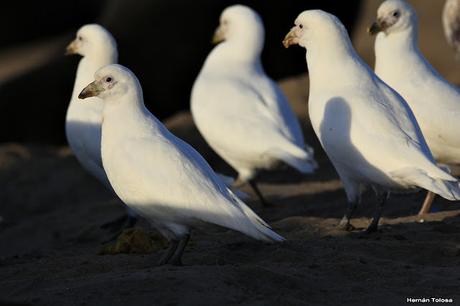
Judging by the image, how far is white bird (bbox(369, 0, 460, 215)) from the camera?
10078 millimetres

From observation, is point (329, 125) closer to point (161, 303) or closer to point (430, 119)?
point (430, 119)

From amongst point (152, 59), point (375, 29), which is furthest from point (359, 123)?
point (152, 59)

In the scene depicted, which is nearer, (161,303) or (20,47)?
(161,303)

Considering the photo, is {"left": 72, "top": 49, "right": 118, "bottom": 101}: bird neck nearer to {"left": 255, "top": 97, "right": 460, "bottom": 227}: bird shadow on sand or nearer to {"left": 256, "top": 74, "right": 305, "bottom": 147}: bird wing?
{"left": 256, "top": 74, "right": 305, "bottom": 147}: bird wing

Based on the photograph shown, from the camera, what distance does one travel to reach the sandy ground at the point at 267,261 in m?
6.82

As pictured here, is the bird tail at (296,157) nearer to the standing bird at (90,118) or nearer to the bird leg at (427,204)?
the bird leg at (427,204)

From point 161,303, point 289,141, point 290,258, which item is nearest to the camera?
point 161,303

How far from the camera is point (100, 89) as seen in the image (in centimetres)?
854

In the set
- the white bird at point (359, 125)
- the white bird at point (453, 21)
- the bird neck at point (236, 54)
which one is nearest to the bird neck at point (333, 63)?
the white bird at point (359, 125)

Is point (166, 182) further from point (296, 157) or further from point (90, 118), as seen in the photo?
point (296, 157)

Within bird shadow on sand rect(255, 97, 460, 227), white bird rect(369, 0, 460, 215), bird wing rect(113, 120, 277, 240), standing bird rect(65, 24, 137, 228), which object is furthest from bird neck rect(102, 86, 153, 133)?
white bird rect(369, 0, 460, 215)

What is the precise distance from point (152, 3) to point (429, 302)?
16.3 m

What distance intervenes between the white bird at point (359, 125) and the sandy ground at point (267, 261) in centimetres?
44

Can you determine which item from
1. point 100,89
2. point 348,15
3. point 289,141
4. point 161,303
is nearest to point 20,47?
point 348,15
